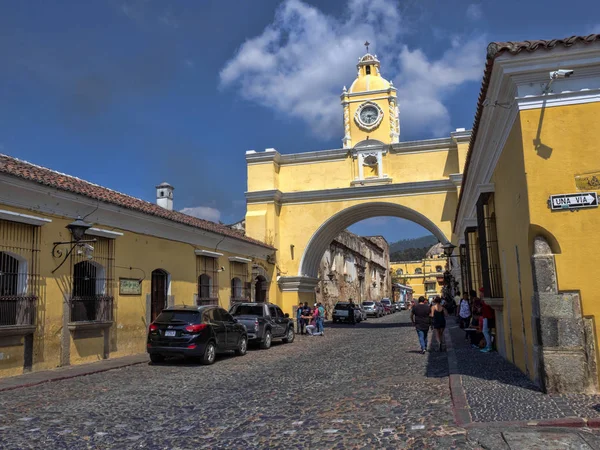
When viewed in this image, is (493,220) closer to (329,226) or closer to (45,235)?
(45,235)

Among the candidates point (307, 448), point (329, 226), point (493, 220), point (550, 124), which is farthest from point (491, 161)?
point (329, 226)

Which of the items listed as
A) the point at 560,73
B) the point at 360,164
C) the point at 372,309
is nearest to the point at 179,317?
the point at 560,73

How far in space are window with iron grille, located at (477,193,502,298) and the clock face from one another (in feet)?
50.5

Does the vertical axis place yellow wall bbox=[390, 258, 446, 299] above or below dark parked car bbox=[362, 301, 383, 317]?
above

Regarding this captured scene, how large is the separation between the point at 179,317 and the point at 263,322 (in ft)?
15.9

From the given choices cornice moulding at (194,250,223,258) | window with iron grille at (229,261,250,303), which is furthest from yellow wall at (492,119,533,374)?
window with iron grille at (229,261,250,303)

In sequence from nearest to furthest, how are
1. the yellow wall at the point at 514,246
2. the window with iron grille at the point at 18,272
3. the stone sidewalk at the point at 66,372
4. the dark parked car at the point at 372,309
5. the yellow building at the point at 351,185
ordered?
the yellow wall at the point at 514,246, the stone sidewalk at the point at 66,372, the window with iron grille at the point at 18,272, the yellow building at the point at 351,185, the dark parked car at the point at 372,309

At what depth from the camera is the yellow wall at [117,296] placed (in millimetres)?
11445

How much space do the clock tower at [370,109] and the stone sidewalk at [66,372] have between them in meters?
16.8

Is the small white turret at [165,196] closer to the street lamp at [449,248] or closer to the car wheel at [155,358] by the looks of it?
the car wheel at [155,358]

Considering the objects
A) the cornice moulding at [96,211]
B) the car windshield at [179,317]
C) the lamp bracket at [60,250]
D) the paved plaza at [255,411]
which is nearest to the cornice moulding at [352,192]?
the cornice moulding at [96,211]

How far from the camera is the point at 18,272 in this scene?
36.3 feet

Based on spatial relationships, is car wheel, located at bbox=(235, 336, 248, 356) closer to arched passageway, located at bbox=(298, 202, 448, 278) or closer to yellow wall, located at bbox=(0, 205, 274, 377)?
yellow wall, located at bbox=(0, 205, 274, 377)

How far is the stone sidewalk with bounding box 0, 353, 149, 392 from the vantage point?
9672mm
